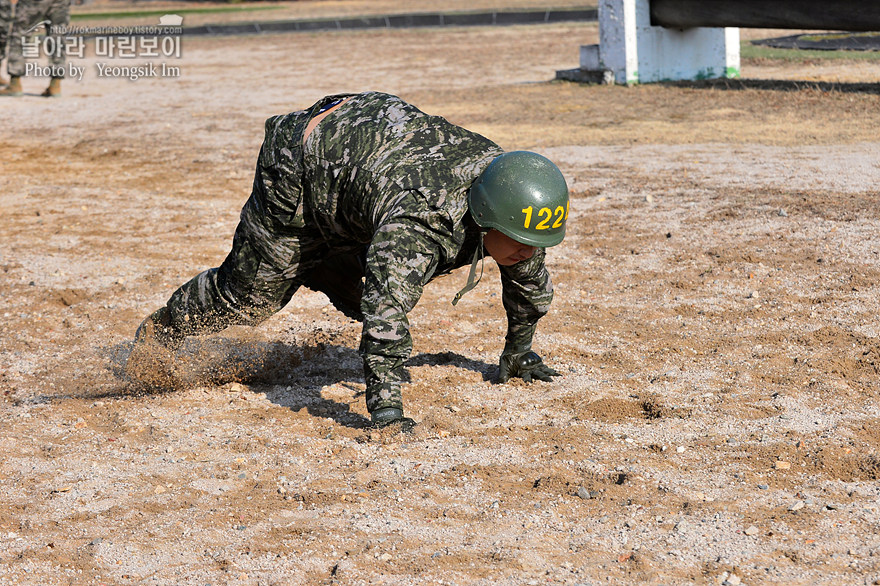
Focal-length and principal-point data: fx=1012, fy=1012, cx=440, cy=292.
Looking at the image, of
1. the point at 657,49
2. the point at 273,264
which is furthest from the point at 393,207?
the point at 657,49

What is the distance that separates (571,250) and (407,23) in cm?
2010

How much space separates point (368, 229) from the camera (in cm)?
452

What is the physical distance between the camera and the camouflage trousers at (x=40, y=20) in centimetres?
1579

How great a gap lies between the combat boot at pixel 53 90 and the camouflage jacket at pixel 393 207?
43.5 feet

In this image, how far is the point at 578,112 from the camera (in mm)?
12812

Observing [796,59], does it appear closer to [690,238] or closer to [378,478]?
[690,238]

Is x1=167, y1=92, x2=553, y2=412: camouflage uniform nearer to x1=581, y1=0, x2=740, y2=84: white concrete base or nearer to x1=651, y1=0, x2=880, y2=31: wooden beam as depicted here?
x1=651, y1=0, x2=880, y2=31: wooden beam

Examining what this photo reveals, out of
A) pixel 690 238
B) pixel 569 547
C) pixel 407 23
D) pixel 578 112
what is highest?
pixel 407 23

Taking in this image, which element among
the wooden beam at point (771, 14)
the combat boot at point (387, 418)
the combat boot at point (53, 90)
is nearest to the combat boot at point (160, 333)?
the combat boot at point (387, 418)

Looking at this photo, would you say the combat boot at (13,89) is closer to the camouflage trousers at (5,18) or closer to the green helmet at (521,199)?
the camouflage trousers at (5,18)

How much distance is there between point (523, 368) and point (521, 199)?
141 centimetres

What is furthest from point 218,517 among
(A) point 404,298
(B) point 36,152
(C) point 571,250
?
(B) point 36,152

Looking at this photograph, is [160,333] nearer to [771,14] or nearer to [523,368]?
[523,368]

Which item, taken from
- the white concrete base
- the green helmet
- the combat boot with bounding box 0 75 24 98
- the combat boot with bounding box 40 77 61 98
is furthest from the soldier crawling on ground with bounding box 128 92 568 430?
the combat boot with bounding box 0 75 24 98
